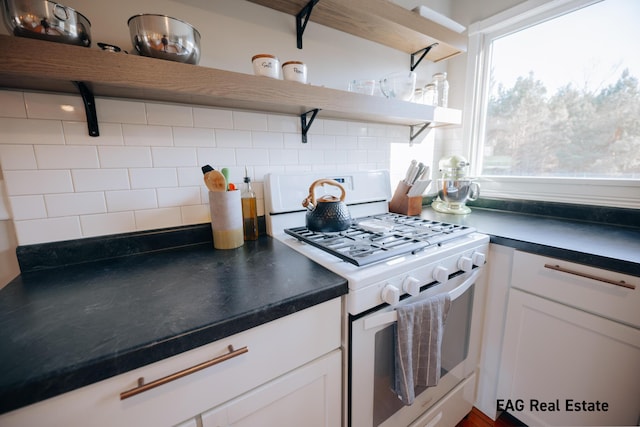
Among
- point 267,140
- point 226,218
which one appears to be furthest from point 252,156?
point 226,218

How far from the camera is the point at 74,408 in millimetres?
452

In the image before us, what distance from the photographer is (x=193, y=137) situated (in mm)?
1043

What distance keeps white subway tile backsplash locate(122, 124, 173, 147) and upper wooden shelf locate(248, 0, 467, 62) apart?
0.66 metres

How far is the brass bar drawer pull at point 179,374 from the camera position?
19.0 inches

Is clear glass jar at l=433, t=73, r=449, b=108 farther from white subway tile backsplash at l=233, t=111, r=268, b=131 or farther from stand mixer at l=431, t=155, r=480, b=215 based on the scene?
white subway tile backsplash at l=233, t=111, r=268, b=131

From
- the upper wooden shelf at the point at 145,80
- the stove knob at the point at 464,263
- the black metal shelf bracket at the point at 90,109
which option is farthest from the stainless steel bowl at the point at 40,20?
the stove knob at the point at 464,263

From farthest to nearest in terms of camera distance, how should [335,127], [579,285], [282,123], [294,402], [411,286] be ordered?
[335,127]
[282,123]
[579,285]
[411,286]
[294,402]

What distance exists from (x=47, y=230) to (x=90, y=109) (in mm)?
424

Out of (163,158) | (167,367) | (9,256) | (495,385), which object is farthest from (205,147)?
(495,385)

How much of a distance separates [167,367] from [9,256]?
794 millimetres

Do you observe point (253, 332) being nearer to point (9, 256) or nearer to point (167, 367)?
point (167, 367)

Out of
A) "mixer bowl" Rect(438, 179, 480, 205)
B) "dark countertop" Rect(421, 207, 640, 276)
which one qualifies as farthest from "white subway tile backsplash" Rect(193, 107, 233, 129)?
"mixer bowl" Rect(438, 179, 480, 205)

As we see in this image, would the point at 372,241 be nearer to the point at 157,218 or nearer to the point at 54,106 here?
the point at 157,218

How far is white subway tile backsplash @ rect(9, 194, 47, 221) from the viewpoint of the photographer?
0.81m
